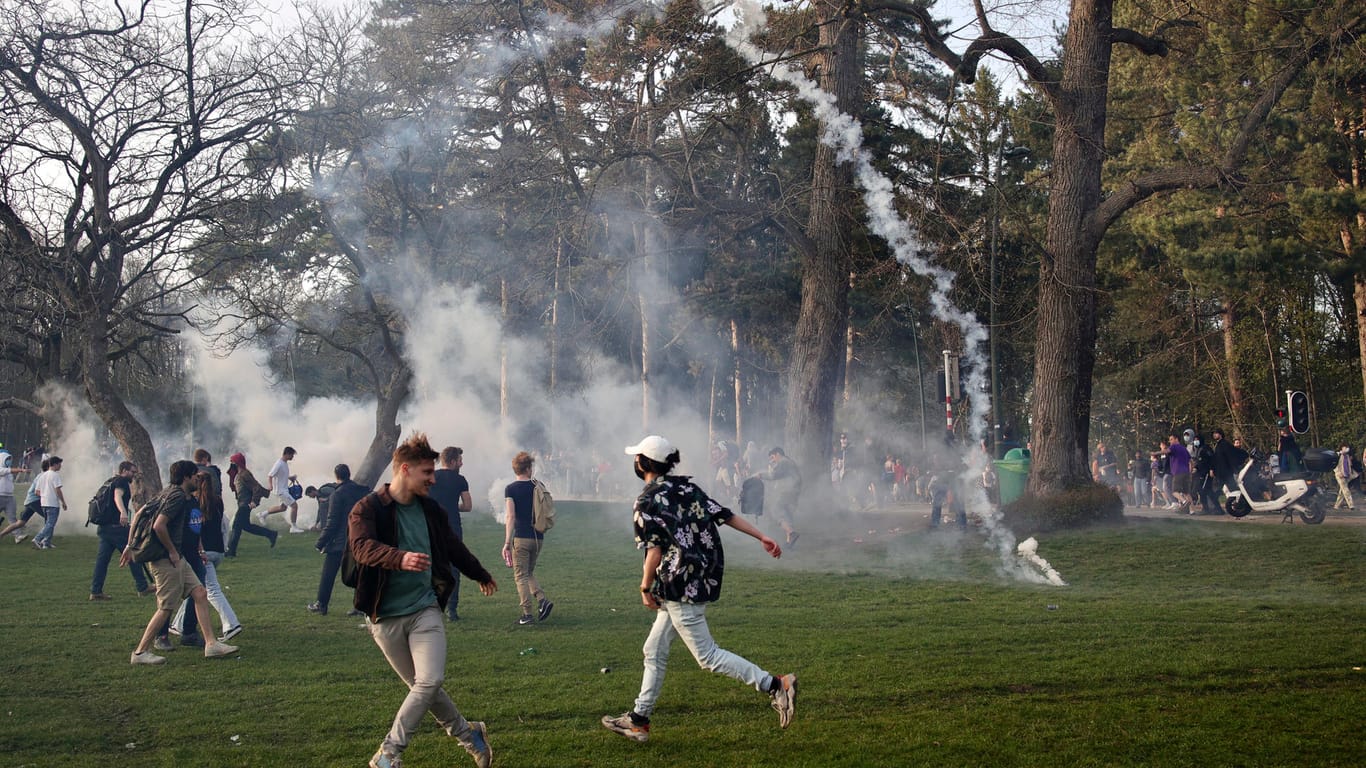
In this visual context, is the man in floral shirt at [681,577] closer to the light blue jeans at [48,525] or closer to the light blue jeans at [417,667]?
the light blue jeans at [417,667]

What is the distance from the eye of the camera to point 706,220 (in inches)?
875

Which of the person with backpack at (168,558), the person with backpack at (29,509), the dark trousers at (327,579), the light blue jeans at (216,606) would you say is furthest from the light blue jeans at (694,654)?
the person with backpack at (29,509)

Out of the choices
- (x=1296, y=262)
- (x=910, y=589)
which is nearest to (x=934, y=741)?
(x=910, y=589)

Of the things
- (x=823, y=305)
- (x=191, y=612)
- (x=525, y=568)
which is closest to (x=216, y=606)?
(x=191, y=612)

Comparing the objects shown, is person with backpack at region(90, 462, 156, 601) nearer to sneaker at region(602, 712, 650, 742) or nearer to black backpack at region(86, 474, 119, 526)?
black backpack at region(86, 474, 119, 526)

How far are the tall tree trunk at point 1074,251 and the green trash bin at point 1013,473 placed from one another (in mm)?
1018

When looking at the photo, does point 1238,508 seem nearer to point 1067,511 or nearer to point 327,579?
point 1067,511

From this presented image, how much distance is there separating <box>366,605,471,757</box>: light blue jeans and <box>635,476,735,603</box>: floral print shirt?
1275 millimetres

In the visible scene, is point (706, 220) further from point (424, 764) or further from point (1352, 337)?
point (1352, 337)

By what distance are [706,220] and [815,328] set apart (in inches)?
124

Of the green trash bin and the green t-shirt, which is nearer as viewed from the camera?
the green t-shirt

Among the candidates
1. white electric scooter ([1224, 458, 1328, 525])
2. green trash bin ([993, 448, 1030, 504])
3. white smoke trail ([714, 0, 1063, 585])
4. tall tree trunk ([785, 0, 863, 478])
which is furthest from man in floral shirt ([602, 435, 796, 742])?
white electric scooter ([1224, 458, 1328, 525])

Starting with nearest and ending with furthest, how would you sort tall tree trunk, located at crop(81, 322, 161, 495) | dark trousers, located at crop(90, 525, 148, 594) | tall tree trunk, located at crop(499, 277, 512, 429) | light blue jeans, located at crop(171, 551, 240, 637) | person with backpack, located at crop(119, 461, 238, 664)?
person with backpack, located at crop(119, 461, 238, 664), light blue jeans, located at crop(171, 551, 240, 637), dark trousers, located at crop(90, 525, 148, 594), tall tree trunk, located at crop(81, 322, 161, 495), tall tree trunk, located at crop(499, 277, 512, 429)

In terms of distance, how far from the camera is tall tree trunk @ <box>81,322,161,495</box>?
18.7 metres
